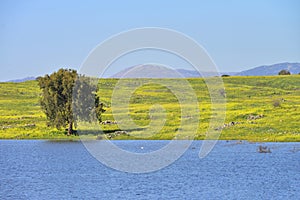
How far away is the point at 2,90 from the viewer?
152 meters

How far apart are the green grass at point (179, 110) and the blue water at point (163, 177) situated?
1745 centimetres

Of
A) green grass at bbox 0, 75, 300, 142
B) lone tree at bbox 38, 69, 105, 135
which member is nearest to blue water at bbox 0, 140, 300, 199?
green grass at bbox 0, 75, 300, 142

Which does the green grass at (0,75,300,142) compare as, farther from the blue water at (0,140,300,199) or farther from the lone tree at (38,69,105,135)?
the blue water at (0,140,300,199)

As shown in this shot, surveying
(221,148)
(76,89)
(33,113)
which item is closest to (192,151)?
(221,148)

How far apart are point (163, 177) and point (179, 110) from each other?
6203 cm

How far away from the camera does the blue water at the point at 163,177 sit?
1626 inches

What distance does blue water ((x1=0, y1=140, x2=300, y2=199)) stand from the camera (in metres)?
41.3

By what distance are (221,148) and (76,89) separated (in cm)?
2845

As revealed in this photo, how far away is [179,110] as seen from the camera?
111m

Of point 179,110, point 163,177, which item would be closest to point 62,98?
point 179,110

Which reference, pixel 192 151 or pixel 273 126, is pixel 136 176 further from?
pixel 273 126

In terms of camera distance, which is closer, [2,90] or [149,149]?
[149,149]

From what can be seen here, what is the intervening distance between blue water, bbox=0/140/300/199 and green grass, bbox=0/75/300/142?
57.2 feet

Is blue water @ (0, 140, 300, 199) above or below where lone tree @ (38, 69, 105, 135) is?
below
